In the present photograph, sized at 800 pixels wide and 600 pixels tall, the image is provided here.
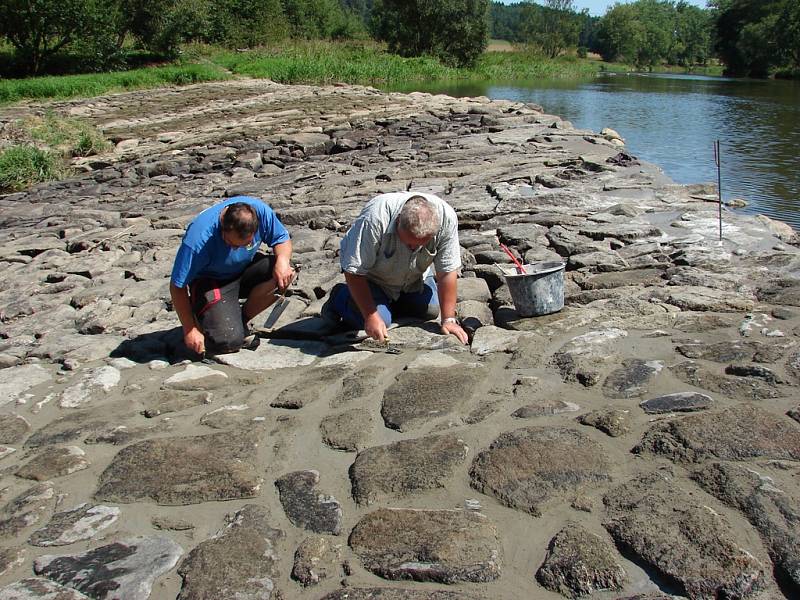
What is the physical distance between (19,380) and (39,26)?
94.7 ft

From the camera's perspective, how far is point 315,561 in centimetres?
236

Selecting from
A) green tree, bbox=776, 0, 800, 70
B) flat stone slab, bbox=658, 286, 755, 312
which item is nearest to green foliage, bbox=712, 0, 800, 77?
green tree, bbox=776, 0, 800, 70

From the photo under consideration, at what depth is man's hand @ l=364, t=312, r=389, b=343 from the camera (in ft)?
13.5

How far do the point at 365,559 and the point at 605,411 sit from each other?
1.23m

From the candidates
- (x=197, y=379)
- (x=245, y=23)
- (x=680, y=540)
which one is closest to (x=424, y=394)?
(x=197, y=379)

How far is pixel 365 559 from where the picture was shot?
2.36 meters

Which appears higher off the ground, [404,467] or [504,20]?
[504,20]

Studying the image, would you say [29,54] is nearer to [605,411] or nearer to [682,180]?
[682,180]

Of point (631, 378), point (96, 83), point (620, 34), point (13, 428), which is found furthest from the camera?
point (620, 34)

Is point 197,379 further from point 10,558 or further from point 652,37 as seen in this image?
point 652,37

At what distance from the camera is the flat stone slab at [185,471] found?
2795 mm

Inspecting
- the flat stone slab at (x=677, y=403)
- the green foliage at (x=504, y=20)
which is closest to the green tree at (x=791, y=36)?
the flat stone slab at (x=677, y=403)

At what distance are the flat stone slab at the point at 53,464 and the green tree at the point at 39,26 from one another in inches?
1157

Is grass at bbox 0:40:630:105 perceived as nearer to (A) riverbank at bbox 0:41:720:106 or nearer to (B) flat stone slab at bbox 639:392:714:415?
(A) riverbank at bbox 0:41:720:106
